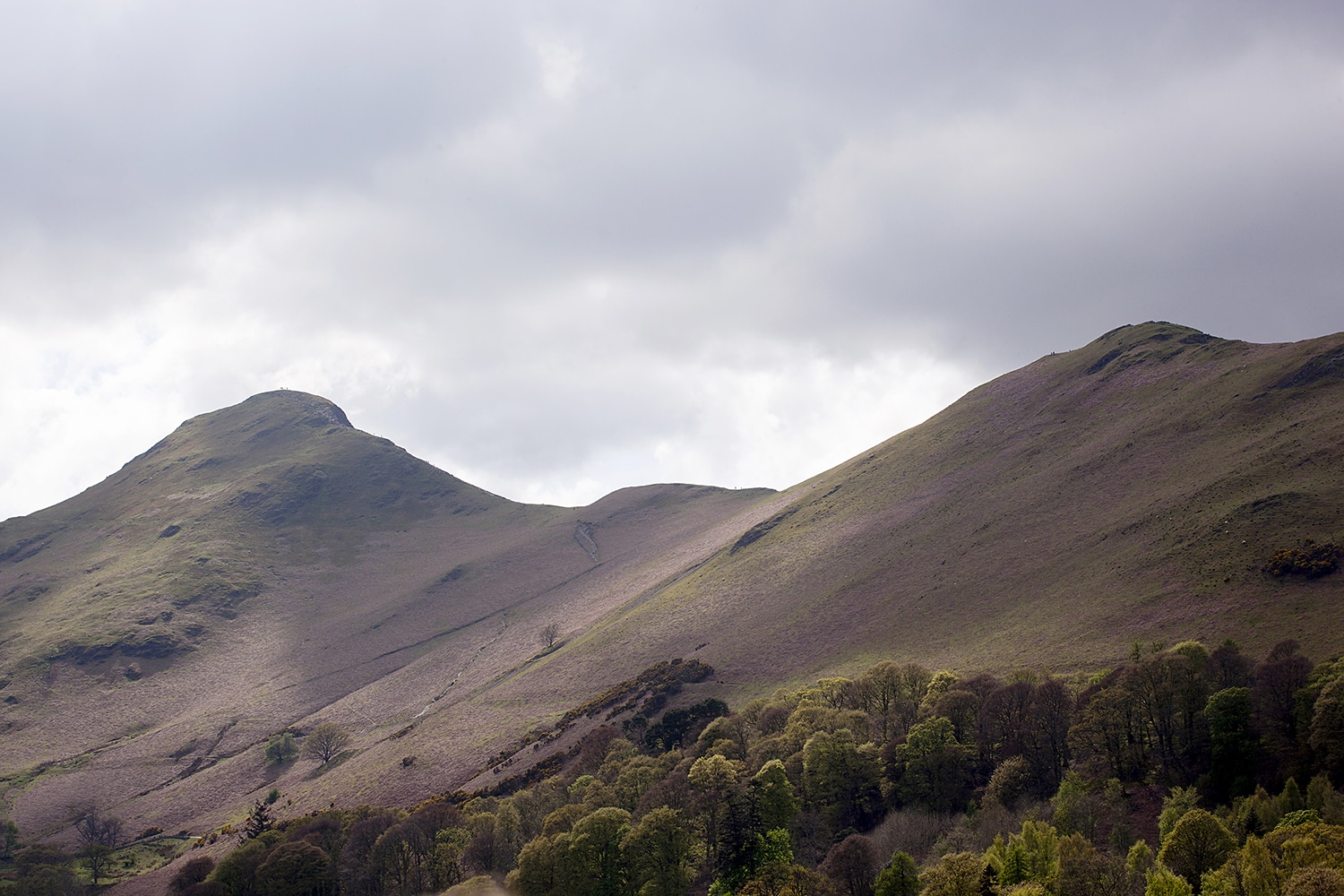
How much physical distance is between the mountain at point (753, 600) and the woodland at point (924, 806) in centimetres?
1182

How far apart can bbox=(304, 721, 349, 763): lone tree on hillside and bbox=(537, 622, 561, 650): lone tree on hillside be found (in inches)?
1310

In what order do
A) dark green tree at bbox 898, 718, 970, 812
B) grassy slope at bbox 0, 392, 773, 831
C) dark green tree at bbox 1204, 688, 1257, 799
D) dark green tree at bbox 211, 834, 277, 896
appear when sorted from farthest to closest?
grassy slope at bbox 0, 392, 773, 831 < dark green tree at bbox 211, 834, 277, 896 < dark green tree at bbox 898, 718, 970, 812 < dark green tree at bbox 1204, 688, 1257, 799

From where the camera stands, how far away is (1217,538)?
243 feet

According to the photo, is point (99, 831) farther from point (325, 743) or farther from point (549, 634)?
point (549, 634)

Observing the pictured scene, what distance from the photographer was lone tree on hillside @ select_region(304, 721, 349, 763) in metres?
A: 112

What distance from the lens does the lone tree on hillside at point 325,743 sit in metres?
112

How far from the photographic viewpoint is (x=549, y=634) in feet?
448

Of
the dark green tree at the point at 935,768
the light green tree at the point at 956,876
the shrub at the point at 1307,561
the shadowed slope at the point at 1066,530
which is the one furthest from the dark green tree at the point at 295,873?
the shrub at the point at 1307,561

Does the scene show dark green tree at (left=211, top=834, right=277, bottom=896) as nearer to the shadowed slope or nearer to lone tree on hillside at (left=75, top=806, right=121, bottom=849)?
lone tree on hillside at (left=75, top=806, right=121, bottom=849)

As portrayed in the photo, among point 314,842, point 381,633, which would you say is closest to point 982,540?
point 314,842

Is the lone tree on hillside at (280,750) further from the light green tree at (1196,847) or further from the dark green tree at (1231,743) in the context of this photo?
the dark green tree at (1231,743)

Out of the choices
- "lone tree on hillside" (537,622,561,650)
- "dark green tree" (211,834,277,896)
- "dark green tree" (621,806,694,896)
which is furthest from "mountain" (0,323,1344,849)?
"dark green tree" (621,806,694,896)

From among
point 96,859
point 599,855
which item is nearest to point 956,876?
point 599,855

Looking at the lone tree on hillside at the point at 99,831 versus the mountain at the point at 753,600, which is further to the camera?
the lone tree on hillside at the point at 99,831
